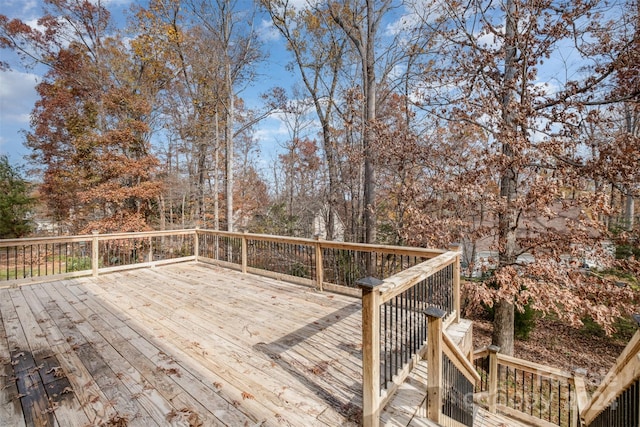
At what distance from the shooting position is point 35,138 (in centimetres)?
1109

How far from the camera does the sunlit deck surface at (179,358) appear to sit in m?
2.16

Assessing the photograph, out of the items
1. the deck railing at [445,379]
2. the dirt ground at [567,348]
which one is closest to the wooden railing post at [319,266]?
the deck railing at [445,379]

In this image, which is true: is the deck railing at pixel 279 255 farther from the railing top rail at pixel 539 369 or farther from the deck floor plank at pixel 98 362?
the railing top rail at pixel 539 369

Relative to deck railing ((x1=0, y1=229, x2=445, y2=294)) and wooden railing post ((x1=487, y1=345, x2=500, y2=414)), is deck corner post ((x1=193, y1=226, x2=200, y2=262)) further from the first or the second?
wooden railing post ((x1=487, y1=345, x2=500, y2=414))

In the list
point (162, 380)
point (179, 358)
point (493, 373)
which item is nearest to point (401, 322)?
point (162, 380)

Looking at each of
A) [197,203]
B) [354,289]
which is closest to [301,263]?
[354,289]

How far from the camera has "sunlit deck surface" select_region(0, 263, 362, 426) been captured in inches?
85.0

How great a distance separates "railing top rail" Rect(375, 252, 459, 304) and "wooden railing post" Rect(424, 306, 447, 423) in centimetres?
26

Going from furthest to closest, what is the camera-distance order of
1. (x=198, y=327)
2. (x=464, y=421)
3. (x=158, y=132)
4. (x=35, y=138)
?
(x=158, y=132), (x=35, y=138), (x=198, y=327), (x=464, y=421)

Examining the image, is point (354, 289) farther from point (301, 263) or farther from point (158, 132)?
point (158, 132)

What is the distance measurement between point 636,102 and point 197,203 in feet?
45.7

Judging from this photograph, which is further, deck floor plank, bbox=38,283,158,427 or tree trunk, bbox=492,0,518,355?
tree trunk, bbox=492,0,518,355

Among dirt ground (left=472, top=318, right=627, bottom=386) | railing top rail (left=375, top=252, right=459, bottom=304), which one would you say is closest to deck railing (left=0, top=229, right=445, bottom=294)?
railing top rail (left=375, top=252, right=459, bottom=304)

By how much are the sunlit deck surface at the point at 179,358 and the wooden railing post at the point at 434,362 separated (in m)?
0.59
